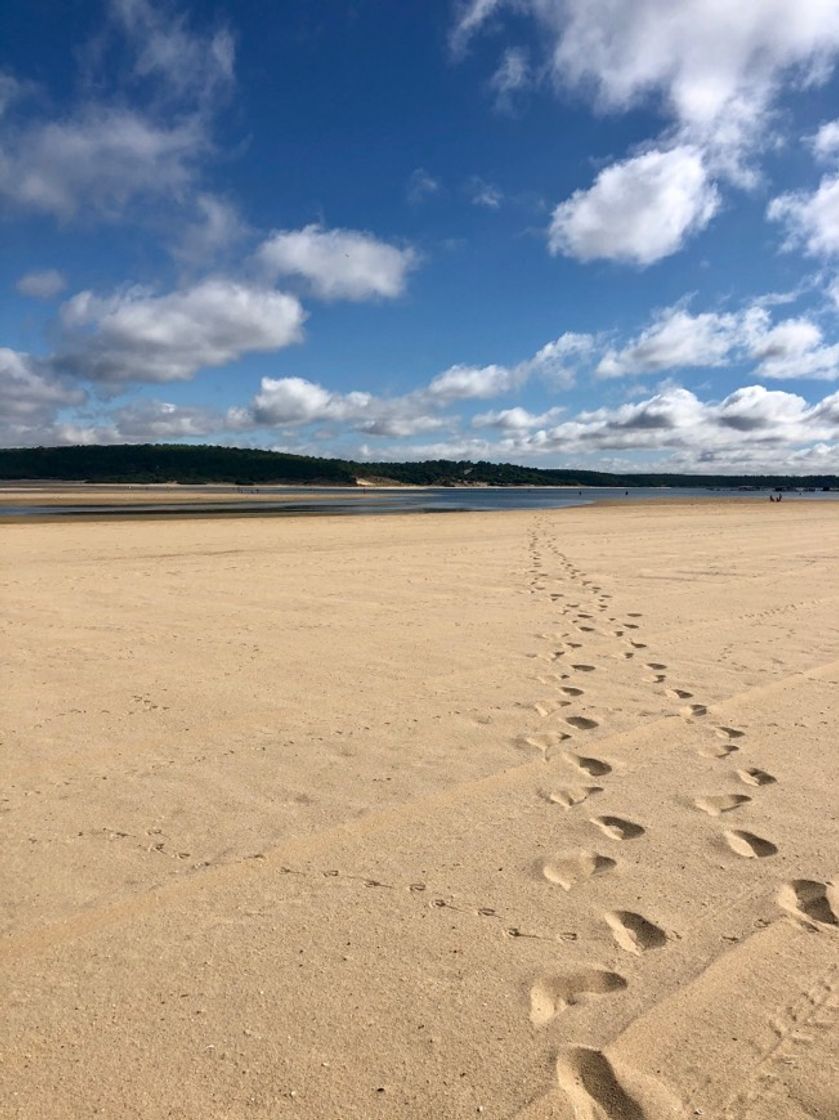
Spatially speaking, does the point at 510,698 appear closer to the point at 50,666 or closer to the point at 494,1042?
the point at 494,1042

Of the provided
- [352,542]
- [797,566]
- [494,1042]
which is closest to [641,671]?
[494,1042]

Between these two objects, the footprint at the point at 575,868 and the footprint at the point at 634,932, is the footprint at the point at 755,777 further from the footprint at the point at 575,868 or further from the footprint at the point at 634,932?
the footprint at the point at 634,932

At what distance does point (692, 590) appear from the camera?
12.5m

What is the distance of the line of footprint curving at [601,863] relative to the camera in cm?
245

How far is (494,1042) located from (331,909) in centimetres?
103

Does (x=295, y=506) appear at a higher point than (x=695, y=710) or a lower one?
higher

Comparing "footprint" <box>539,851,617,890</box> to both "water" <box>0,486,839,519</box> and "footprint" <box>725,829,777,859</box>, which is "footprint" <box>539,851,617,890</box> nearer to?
"footprint" <box>725,829,777,859</box>

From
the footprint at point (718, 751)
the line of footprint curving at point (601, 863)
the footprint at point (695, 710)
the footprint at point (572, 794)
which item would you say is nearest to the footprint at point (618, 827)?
the line of footprint curving at point (601, 863)

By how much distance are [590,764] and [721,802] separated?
867 millimetres

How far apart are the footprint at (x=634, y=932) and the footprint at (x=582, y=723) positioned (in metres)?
2.40

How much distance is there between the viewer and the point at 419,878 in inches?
143

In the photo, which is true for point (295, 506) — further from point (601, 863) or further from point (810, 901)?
point (810, 901)

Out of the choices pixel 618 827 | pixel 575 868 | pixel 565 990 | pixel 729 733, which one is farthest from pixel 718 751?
pixel 565 990

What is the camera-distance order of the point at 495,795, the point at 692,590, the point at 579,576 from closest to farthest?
the point at 495,795
the point at 692,590
the point at 579,576
